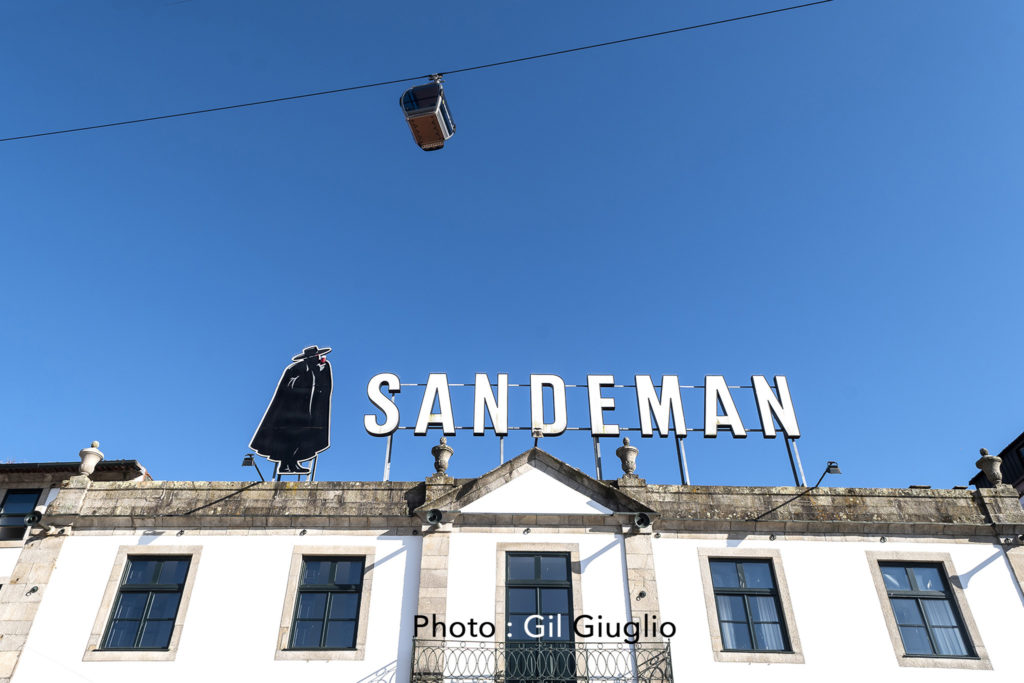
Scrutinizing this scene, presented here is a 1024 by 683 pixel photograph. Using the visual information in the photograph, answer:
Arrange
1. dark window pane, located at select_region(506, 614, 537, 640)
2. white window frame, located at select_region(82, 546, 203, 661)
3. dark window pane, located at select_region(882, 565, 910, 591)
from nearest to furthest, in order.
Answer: white window frame, located at select_region(82, 546, 203, 661) < dark window pane, located at select_region(506, 614, 537, 640) < dark window pane, located at select_region(882, 565, 910, 591)

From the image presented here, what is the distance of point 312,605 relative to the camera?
1585 centimetres

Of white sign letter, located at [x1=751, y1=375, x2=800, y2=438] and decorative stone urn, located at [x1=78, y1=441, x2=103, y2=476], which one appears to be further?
white sign letter, located at [x1=751, y1=375, x2=800, y2=438]

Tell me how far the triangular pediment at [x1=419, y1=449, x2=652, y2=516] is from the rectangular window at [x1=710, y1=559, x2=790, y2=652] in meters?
2.23

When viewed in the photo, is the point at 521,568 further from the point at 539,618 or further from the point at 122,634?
the point at 122,634

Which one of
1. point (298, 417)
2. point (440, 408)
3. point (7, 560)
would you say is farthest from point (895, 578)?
point (7, 560)

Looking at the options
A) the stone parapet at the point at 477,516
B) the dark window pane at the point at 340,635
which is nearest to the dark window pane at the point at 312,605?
the dark window pane at the point at 340,635

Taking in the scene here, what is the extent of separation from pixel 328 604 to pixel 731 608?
28.7 ft

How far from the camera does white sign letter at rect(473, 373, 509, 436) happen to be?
64.7ft

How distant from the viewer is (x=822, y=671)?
14.9 meters

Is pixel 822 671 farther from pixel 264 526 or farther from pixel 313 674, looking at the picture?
pixel 264 526

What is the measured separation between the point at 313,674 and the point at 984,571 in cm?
1476

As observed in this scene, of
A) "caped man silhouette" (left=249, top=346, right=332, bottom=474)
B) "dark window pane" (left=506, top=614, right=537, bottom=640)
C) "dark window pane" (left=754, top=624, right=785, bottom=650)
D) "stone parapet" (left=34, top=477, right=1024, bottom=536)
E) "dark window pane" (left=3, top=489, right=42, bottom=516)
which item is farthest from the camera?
"caped man silhouette" (left=249, top=346, right=332, bottom=474)

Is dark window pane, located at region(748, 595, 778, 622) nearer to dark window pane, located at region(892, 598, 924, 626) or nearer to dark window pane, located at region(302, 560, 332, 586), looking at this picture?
dark window pane, located at region(892, 598, 924, 626)

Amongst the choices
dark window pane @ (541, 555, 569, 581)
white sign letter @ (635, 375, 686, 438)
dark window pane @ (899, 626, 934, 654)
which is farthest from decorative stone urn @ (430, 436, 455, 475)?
dark window pane @ (899, 626, 934, 654)
